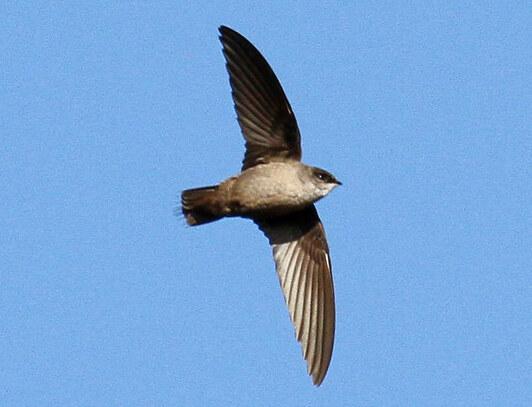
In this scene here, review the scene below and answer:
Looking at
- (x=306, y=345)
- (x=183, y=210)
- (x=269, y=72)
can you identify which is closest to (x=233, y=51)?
(x=269, y=72)

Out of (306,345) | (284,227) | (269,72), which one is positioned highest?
(269,72)

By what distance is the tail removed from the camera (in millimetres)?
10492

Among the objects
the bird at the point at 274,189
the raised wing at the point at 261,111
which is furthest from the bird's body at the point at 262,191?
the raised wing at the point at 261,111

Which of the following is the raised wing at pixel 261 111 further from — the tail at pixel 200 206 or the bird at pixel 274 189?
the tail at pixel 200 206

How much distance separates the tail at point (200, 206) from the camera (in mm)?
10492

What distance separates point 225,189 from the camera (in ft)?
34.4

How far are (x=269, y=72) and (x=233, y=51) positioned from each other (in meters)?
0.23

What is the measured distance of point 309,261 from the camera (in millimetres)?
11016

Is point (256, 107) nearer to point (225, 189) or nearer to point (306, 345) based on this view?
point (225, 189)

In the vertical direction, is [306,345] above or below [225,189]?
below

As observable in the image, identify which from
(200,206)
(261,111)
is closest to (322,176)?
(261,111)

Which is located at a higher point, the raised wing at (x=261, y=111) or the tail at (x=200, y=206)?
the raised wing at (x=261, y=111)

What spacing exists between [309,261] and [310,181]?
0.69 m

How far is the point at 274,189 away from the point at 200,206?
1.37 feet
